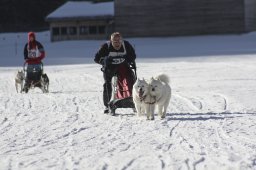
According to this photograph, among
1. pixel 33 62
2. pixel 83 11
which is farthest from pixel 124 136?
pixel 83 11

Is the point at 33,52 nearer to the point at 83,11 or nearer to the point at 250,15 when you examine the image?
the point at 83,11

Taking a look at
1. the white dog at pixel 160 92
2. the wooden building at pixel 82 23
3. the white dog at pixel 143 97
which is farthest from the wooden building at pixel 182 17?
the white dog at pixel 143 97

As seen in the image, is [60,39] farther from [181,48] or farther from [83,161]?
[83,161]

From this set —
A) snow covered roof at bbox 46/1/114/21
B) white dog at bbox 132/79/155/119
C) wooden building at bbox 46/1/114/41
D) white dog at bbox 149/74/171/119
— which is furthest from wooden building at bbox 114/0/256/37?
white dog at bbox 132/79/155/119

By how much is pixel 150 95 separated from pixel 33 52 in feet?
23.4

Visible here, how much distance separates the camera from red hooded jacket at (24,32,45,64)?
51.4 ft

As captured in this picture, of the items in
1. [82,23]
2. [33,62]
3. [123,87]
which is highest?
[82,23]

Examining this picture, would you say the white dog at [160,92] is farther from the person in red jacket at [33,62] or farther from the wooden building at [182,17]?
the wooden building at [182,17]

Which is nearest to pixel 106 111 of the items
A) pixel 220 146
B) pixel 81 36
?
pixel 220 146

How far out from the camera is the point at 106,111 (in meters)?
10.5

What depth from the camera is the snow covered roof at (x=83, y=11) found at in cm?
4331

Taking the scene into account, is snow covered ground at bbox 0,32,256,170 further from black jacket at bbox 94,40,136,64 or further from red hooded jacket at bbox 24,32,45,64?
red hooded jacket at bbox 24,32,45,64

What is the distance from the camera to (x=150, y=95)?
9414mm

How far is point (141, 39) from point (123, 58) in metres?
31.8
